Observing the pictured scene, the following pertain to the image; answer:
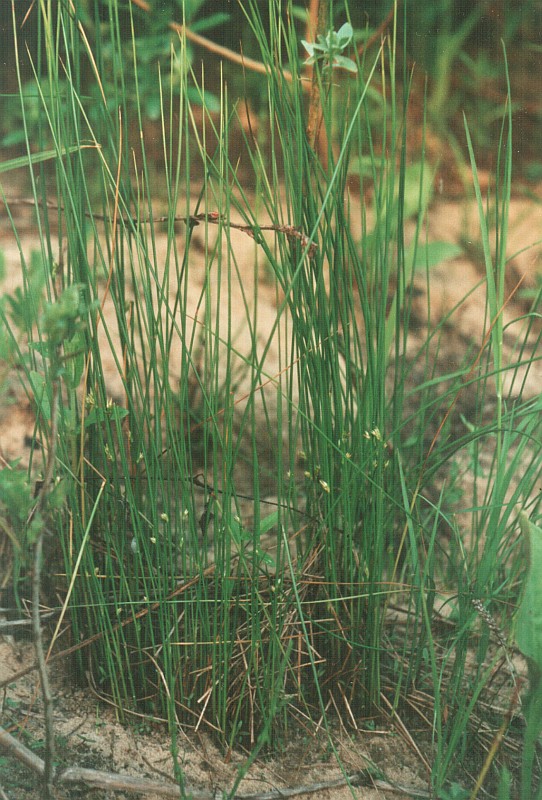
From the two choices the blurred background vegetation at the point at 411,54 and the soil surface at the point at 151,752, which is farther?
the blurred background vegetation at the point at 411,54

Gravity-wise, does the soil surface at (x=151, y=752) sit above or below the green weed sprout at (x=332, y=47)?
below

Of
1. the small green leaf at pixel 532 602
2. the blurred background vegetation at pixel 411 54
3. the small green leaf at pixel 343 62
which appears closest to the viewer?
the small green leaf at pixel 532 602

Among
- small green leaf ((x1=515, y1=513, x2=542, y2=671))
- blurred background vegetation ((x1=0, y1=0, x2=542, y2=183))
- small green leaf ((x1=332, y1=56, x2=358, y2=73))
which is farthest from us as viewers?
blurred background vegetation ((x1=0, y1=0, x2=542, y2=183))

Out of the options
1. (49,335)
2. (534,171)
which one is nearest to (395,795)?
(49,335)

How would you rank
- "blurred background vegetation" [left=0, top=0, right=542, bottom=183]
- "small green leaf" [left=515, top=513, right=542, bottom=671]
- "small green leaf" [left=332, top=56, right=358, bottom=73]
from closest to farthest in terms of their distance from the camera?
"small green leaf" [left=515, top=513, right=542, bottom=671]
"small green leaf" [left=332, top=56, right=358, bottom=73]
"blurred background vegetation" [left=0, top=0, right=542, bottom=183]

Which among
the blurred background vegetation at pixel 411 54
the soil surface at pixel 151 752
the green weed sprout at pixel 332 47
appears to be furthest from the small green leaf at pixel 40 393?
the green weed sprout at pixel 332 47

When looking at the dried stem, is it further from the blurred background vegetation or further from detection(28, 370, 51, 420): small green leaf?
detection(28, 370, 51, 420): small green leaf

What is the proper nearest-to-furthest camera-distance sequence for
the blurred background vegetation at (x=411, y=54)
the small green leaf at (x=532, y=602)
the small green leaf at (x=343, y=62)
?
the small green leaf at (x=532, y=602) < the small green leaf at (x=343, y=62) < the blurred background vegetation at (x=411, y=54)

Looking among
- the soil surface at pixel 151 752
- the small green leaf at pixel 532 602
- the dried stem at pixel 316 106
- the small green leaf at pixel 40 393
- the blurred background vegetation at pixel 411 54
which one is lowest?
the soil surface at pixel 151 752

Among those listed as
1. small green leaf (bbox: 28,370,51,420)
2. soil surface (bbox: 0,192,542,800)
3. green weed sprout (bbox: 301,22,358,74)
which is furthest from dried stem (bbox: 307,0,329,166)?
small green leaf (bbox: 28,370,51,420)

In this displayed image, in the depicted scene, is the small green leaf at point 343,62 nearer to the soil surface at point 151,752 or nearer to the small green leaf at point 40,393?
the soil surface at point 151,752

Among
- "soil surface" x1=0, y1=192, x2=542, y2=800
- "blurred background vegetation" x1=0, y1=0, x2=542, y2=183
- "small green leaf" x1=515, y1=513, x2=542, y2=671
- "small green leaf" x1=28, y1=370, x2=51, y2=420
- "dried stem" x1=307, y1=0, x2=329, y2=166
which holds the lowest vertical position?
"soil surface" x1=0, y1=192, x2=542, y2=800

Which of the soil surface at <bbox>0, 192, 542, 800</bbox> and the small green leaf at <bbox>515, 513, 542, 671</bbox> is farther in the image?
the soil surface at <bbox>0, 192, 542, 800</bbox>

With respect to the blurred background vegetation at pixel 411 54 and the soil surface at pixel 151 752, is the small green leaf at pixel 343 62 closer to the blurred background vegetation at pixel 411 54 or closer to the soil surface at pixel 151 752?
the blurred background vegetation at pixel 411 54
